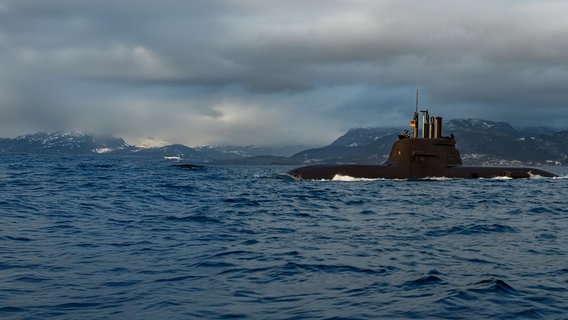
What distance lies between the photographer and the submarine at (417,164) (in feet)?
162

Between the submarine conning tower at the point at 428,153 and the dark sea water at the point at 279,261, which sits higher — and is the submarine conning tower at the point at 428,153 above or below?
above

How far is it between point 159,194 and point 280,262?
69.8 ft

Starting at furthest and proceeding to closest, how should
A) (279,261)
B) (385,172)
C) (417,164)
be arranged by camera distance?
(385,172) < (417,164) < (279,261)

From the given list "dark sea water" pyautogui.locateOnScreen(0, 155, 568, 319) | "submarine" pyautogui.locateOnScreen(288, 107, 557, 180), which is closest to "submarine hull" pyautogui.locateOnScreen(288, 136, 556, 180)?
"submarine" pyautogui.locateOnScreen(288, 107, 557, 180)

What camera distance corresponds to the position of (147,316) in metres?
9.66

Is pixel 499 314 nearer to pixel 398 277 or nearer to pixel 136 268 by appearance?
pixel 398 277

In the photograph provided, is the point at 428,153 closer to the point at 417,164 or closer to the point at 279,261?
the point at 417,164

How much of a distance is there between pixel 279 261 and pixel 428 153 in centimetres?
3737

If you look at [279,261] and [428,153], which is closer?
[279,261]

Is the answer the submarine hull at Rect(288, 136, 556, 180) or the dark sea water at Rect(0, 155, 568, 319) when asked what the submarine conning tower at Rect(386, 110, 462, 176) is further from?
the dark sea water at Rect(0, 155, 568, 319)

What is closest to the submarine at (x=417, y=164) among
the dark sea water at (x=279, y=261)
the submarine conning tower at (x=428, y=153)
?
the submarine conning tower at (x=428, y=153)

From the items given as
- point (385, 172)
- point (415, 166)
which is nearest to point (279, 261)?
point (415, 166)

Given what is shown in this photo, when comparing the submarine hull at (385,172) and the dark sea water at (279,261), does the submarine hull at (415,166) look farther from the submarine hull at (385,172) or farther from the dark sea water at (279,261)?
the dark sea water at (279,261)

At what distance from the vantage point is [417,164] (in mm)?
49219
